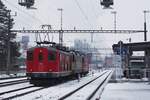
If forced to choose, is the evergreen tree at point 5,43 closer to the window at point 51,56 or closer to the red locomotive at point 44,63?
the red locomotive at point 44,63

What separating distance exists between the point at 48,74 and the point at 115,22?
36802 mm

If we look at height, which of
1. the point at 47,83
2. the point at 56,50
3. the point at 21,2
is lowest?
the point at 47,83

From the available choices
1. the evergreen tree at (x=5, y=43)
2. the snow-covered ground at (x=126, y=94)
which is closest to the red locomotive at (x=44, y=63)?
the snow-covered ground at (x=126, y=94)

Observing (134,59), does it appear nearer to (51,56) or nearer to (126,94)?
(51,56)

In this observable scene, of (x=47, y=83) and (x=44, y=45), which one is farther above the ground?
(x=44, y=45)

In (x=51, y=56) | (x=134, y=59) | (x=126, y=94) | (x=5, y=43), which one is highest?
(x=5, y=43)

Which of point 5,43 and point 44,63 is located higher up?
point 5,43

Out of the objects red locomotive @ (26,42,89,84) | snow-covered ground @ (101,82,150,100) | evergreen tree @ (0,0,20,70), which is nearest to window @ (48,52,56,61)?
red locomotive @ (26,42,89,84)

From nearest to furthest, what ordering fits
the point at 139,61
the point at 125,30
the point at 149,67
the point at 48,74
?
the point at 48,74
the point at 149,67
the point at 139,61
the point at 125,30

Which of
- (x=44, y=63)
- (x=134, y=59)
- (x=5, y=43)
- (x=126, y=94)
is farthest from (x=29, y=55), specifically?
(x=5, y=43)

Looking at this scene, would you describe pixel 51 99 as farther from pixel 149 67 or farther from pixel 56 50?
pixel 149 67

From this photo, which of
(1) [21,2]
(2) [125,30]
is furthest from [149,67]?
(2) [125,30]

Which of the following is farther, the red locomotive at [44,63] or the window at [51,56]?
the window at [51,56]

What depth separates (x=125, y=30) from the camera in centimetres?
6481
